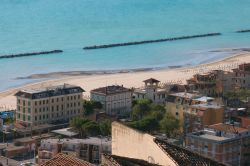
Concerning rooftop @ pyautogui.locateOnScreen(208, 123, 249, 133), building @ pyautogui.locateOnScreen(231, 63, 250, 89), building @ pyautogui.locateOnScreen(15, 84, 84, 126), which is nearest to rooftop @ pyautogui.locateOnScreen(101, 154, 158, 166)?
rooftop @ pyautogui.locateOnScreen(208, 123, 249, 133)

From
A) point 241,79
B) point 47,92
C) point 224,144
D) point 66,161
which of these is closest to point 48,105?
point 47,92

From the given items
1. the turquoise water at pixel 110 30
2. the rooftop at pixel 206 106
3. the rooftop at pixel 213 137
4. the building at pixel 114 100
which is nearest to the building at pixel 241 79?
the building at pixel 114 100

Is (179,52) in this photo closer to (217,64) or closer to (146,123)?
(217,64)

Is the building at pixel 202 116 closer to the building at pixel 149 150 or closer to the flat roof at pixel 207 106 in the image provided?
the flat roof at pixel 207 106

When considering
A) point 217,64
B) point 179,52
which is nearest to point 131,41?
point 179,52

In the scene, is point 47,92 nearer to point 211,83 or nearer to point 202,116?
point 202,116

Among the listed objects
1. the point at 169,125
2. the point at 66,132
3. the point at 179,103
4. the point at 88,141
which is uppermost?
the point at 179,103

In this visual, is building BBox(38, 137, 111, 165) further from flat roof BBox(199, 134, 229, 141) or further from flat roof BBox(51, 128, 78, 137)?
flat roof BBox(199, 134, 229, 141)
